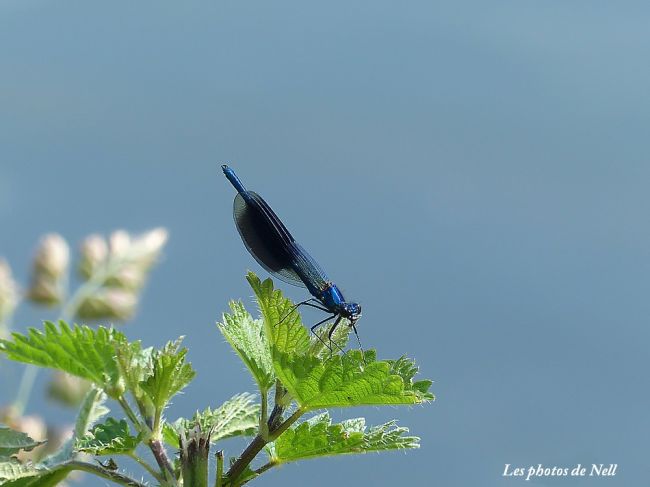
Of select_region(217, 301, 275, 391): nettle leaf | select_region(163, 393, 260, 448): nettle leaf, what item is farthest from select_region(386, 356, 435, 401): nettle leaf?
select_region(163, 393, 260, 448): nettle leaf

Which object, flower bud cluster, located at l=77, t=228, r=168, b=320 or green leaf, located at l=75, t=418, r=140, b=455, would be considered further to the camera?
flower bud cluster, located at l=77, t=228, r=168, b=320

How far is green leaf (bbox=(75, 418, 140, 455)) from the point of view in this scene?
1587mm

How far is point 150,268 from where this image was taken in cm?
346

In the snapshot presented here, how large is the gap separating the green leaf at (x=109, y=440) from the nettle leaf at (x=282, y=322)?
0.99ft

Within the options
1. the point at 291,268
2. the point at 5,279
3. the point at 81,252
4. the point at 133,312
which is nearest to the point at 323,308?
the point at 291,268

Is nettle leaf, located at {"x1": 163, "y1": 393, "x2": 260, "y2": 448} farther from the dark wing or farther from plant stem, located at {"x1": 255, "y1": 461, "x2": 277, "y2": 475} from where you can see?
the dark wing

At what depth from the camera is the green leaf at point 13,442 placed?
1693 mm

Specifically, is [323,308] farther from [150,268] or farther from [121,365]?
[150,268]

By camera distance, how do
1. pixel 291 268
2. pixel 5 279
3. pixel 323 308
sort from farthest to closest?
pixel 5 279 < pixel 291 268 < pixel 323 308

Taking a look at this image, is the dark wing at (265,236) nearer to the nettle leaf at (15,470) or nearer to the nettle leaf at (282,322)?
the nettle leaf at (282,322)

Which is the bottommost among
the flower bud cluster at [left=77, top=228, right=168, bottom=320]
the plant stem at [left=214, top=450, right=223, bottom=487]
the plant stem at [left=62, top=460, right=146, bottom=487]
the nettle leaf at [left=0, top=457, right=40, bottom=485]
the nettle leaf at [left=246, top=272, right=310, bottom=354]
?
the nettle leaf at [left=0, top=457, right=40, bottom=485]

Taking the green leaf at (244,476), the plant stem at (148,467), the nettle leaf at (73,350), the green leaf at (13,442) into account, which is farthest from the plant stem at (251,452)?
the green leaf at (13,442)

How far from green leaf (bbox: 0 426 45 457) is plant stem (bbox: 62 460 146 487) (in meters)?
0.13

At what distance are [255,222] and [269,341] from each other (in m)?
0.41
